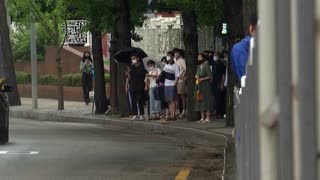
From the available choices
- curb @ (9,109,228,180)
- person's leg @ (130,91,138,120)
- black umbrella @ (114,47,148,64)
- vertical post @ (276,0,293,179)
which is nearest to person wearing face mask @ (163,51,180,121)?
curb @ (9,109,228,180)

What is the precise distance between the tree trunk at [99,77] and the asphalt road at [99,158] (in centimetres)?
629

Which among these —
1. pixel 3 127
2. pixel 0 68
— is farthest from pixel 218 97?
pixel 0 68

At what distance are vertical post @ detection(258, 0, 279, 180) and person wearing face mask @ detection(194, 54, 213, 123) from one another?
15751 mm

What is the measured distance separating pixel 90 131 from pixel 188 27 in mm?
3857

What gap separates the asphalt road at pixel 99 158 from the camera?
10781 mm

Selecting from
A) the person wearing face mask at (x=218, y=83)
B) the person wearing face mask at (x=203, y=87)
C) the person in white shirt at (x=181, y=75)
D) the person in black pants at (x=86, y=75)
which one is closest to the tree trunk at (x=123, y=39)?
the person in white shirt at (x=181, y=75)

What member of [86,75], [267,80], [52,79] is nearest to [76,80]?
[52,79]

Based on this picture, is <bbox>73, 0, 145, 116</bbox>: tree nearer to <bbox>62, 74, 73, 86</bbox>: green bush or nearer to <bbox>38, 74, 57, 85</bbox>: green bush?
<bbox>62, 74, 73, 86</bbox>: green bush

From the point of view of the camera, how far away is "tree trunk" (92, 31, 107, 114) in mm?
24281

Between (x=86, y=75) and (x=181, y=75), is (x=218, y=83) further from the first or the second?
(x=86, y=75)

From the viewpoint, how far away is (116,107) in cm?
2334

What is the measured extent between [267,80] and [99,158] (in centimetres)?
1038

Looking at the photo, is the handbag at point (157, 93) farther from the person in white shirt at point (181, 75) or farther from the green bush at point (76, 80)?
the green bush at point (76, 80)

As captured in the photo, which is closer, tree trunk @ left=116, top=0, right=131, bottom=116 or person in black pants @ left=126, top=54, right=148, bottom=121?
person in black pants @ left=126, top=54, right=148, bottom=121
